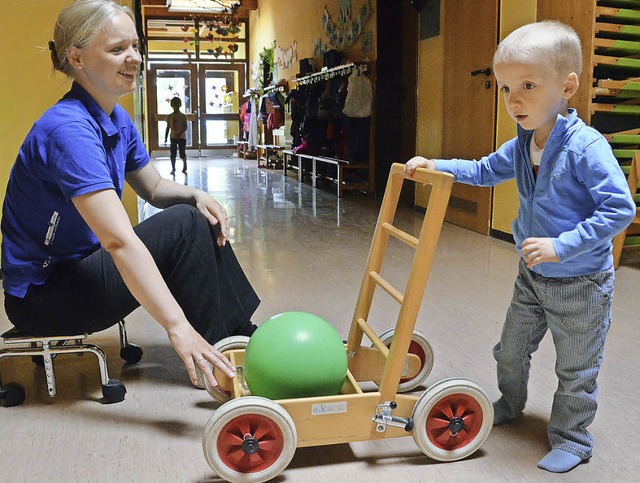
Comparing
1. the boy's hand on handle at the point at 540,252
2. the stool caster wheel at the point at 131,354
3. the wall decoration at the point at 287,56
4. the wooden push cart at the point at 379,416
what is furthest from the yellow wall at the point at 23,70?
the wall decoration at the point at 287,56

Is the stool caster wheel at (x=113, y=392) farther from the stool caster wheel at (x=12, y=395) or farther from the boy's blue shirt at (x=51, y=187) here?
the boy's blue shirt at (x=51, y=187)

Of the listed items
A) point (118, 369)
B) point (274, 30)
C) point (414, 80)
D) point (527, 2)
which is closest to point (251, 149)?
point (274, 30)

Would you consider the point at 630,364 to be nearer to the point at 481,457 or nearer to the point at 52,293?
the point at 481,457

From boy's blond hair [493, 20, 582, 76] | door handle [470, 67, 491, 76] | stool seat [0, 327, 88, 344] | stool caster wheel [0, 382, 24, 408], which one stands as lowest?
stool caster wheel [0, 382, 24, 408]

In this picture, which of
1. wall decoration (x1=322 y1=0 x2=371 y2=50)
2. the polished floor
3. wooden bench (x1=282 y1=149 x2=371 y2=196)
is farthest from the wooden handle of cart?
wall decoration (x1=322 y1=0 x2=371 y2=50)

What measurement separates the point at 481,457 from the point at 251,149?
14.2 m

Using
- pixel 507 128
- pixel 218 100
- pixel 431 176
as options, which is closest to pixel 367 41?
pixel 507 128

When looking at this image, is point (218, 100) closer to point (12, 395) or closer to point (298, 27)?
point (298, 27)

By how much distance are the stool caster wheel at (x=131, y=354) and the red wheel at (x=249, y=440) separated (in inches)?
38.0

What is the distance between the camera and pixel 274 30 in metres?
13.8

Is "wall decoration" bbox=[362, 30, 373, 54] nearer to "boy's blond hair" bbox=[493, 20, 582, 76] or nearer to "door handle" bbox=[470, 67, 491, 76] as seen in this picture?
"door handle" bbox=[470, 67, 491, 76]

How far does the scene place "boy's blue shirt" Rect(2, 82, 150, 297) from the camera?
1.79 metres

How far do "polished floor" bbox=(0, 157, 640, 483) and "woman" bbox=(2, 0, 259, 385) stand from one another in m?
0.27

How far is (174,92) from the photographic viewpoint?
17.6 metres
